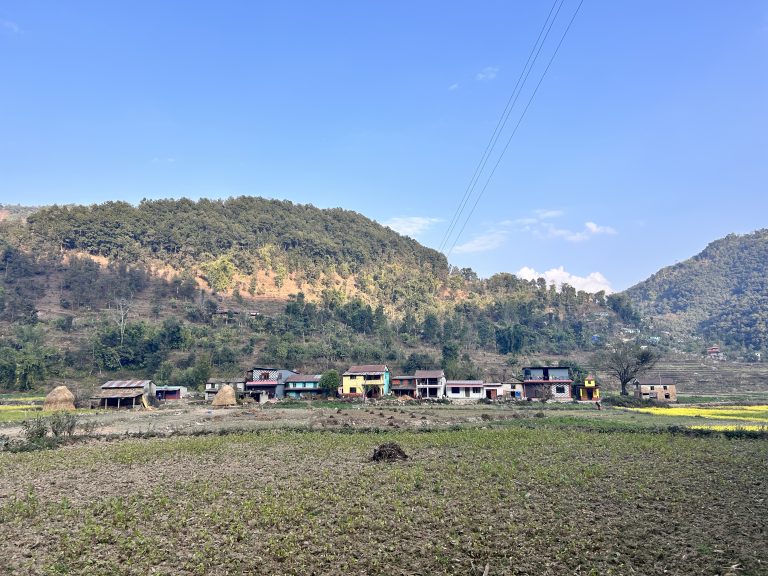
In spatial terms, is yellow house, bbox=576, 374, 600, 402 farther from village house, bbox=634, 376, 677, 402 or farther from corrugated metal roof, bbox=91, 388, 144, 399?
corrugated metal roof, bbox=91, 388, 144, 399

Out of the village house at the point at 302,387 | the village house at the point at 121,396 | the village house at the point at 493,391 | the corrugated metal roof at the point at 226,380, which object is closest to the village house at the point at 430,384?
the village house at the point at 493,391

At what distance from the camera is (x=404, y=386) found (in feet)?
216

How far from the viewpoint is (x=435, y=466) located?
2047cm

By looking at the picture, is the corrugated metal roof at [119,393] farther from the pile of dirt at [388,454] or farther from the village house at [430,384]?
the pile of dirt at [388,454]

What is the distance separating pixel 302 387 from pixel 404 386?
42.5 ft

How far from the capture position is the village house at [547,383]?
63.9 meters

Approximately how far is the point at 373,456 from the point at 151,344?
63.6m

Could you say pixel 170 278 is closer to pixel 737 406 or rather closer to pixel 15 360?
pixel 15 360

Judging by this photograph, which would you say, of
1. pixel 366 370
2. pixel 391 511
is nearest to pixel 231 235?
pixel 366 370

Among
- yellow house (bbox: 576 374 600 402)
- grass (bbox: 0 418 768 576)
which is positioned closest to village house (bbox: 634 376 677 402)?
yellow house (bbox: 576 374 600 402)

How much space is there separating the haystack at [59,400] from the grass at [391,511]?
2835 centimetres

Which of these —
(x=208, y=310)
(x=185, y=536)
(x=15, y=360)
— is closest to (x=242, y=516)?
(x=185, y=536)

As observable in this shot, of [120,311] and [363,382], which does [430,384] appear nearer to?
[363,382]

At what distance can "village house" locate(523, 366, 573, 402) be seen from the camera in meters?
63.9
